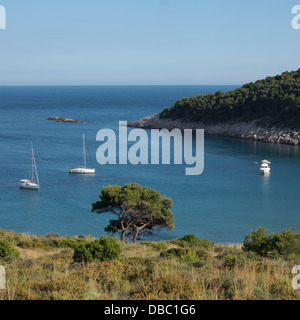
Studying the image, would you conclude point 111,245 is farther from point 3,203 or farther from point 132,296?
point 3,203

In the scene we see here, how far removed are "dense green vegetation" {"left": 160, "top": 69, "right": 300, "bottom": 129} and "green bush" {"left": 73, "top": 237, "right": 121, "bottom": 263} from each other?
62.5 m

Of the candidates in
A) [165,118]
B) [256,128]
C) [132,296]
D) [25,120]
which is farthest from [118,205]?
[25,120]

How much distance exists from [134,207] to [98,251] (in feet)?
45.4

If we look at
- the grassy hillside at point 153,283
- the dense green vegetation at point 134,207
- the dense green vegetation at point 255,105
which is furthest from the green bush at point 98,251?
the dense green vegetation at point 255,105

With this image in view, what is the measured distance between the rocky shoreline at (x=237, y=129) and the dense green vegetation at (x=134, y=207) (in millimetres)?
45804

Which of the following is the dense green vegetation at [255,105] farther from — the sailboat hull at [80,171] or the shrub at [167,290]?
the shrub at [167,290]

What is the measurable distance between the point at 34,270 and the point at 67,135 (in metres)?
68.5

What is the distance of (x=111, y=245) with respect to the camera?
10.4 meters

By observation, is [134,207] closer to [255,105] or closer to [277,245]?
[277,245]

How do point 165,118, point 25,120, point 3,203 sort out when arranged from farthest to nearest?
point 25,120 < point 165,118 < point 3,203

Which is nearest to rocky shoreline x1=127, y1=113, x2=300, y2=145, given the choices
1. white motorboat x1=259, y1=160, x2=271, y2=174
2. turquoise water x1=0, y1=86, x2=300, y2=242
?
turquoise water x1=0, y1=86, x2=300, y2=242

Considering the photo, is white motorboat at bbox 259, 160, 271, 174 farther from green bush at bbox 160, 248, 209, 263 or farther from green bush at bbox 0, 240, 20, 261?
green bush at bbox 0, 240, 20, 261

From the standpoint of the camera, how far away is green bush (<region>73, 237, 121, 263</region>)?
10180 millimetres
